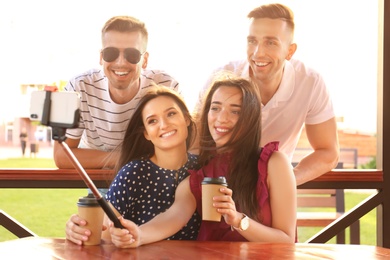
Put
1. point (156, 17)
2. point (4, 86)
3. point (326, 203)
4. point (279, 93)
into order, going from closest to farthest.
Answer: point (279, 93), point (326, 203), point (156, 17), point (4, 86)

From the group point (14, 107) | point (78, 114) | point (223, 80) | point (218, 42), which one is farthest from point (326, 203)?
point (14, 107)

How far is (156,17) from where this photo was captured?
82.4 feet

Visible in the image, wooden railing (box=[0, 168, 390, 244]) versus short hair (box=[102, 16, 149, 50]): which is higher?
short hair (box=[102, 16, 149, 50])

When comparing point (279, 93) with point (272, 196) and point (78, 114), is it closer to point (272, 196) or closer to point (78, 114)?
point (272, 196)

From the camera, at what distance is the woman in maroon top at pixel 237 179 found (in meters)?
2.22

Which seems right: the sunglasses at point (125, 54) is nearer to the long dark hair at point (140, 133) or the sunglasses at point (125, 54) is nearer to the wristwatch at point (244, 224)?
the long dark hair at point (140, 133)

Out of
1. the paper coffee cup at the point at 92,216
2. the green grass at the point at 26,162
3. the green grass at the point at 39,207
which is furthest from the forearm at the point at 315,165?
the green grass at the point at 26,162

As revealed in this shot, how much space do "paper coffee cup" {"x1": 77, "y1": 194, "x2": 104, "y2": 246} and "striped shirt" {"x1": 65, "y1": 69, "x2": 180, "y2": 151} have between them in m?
1.05

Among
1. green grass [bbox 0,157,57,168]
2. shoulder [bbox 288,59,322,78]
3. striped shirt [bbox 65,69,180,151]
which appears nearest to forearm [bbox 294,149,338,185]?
shoulder [bbox 288,59,322,78]

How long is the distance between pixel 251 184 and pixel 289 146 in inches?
32.6

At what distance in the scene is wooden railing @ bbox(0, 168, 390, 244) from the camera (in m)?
2.94

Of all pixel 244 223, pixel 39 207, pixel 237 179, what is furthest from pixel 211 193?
pixel 39 207

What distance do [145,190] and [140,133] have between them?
200 mm

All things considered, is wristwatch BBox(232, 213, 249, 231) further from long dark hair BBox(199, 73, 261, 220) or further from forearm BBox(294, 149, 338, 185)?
forearm BBox(294, 149, 338, 185)
